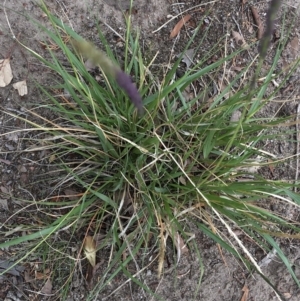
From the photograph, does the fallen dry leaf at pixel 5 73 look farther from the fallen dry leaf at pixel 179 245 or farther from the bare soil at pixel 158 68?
the fallen dry leaf at pixel 179 245

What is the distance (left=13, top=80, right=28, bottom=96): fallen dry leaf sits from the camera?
166 centimetres

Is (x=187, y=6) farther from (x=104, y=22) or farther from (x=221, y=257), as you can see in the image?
(x=221, y=257)

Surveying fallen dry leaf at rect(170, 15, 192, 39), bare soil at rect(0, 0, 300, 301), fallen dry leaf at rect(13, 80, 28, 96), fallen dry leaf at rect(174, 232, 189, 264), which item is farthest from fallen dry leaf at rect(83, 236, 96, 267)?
fallen dry leaf at rect(170, 15, 192, 39)

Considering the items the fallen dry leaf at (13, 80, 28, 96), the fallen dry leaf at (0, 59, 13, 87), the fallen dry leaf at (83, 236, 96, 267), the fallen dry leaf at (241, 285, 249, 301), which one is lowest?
the fallen dry leaf at (241, 285, 249, 301)

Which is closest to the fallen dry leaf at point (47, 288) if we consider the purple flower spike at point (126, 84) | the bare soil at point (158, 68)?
the bare soil at point (158, 68)

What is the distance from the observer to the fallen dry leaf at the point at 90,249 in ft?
5.25

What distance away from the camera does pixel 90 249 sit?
1.60 meters

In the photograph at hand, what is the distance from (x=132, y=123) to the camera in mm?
1486

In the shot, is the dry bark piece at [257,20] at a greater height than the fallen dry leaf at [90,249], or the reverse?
the dry bark piece at [257,20]

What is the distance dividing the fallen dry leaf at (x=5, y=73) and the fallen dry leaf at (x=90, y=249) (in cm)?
68

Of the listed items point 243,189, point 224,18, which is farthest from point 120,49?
point 243,189

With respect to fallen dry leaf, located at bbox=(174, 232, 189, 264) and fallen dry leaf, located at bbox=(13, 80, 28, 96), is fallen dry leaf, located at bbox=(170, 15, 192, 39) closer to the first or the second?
fallen dry leaf, located at bbox=(13, 80, 28, 96)

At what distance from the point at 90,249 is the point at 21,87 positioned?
0.69 metres

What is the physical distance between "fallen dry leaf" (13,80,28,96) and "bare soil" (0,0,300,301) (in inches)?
0.7
